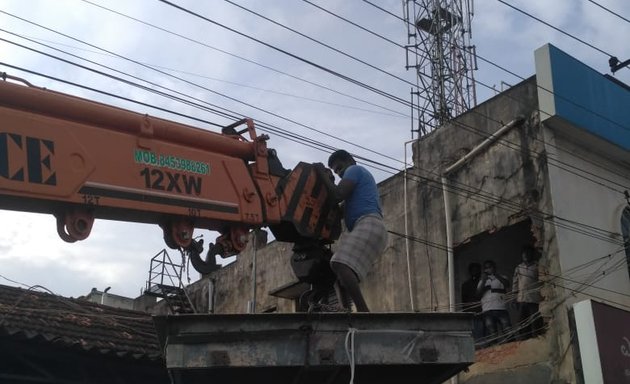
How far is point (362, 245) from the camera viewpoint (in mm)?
5902

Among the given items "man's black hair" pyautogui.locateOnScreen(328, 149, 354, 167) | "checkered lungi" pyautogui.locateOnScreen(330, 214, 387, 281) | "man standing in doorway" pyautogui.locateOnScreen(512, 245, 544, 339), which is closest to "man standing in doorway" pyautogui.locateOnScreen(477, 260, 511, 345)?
"man standing in doorway" pyautogui.locateOnScreen(512, 245, 544, 339)

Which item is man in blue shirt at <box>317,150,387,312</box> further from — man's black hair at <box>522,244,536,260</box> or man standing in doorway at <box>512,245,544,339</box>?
man's black hair at <box>522,244,536,260</box>

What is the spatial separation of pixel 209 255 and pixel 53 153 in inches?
57.7

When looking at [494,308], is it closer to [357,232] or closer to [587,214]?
[587,214]

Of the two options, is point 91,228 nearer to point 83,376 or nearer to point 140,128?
point 140,128

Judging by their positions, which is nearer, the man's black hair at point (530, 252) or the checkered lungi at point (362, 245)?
the checkered lungi at point (362, 245)

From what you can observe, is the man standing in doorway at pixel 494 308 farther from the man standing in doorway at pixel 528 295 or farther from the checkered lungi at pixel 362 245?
the checkered lungi at pixel 362 245

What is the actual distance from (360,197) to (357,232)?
327 millimetres

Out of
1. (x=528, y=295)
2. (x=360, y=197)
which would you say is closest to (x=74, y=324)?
(x=360, y=197)

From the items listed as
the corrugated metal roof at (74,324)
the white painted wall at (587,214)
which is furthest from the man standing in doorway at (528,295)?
the corrugated metal roof at (74,324)

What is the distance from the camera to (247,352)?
16.2 ft

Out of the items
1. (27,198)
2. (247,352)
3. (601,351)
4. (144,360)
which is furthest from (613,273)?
(27,198)

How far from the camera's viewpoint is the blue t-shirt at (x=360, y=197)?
6.11 m

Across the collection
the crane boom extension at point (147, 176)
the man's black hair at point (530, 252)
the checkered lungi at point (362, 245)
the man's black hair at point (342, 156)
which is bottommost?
the checkered lungi at point (362, 245)
